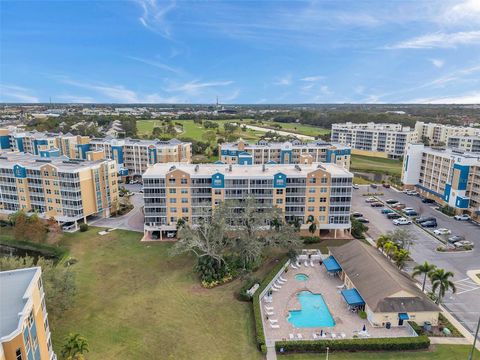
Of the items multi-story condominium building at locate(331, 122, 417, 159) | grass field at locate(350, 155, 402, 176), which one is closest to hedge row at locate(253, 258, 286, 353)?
grass field at locate(350, 155, 402, 176)

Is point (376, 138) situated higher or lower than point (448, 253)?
higher

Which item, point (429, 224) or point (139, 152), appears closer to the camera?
point (429, 224)

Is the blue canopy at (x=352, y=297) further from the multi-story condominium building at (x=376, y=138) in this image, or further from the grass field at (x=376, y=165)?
the multi-story condominium building at (x=376, y=138)

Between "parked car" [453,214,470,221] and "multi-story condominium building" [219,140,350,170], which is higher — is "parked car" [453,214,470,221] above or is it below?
below

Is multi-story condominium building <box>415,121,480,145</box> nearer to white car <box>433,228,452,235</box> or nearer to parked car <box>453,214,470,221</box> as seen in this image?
parked car <box>453,214,470,221</box>

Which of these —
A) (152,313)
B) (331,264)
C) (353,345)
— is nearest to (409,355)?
(353,345)

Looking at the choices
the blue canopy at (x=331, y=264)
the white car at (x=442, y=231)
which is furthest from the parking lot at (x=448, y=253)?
the blue canopy at (x=331, y=264)

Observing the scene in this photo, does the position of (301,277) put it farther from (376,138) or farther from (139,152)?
(376,138)
